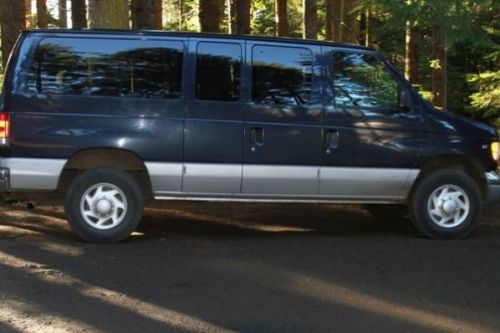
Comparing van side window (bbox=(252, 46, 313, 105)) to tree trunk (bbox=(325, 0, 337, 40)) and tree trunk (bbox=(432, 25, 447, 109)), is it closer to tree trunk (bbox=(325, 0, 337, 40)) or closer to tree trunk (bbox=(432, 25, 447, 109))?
tree trunk (bbox=(432, 25, 447, 109))

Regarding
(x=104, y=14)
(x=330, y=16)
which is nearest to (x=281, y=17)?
(x=330, y=16)

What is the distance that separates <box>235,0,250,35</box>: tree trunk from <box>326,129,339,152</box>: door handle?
10.2 m

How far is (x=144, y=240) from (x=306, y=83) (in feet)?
8.14

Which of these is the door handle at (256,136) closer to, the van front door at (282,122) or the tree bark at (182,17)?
the van front door at (282,122)

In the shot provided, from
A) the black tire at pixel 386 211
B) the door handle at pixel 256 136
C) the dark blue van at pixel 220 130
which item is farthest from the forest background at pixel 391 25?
the black tire at pixel 386 211

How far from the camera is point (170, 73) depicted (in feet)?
23.6

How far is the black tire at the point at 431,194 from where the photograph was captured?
24.9ft

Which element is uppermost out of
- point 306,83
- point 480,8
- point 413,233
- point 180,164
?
point 480,8

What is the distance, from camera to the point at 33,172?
22.9ft

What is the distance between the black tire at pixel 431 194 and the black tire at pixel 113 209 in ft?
10.2

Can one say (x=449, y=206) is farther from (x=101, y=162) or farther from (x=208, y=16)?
(x=208, y=16)

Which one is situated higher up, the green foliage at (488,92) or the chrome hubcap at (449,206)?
the green foliage at (488,92)

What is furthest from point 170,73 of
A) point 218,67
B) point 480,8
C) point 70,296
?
point 480,8

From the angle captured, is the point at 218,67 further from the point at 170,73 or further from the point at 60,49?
the point at 60,49
